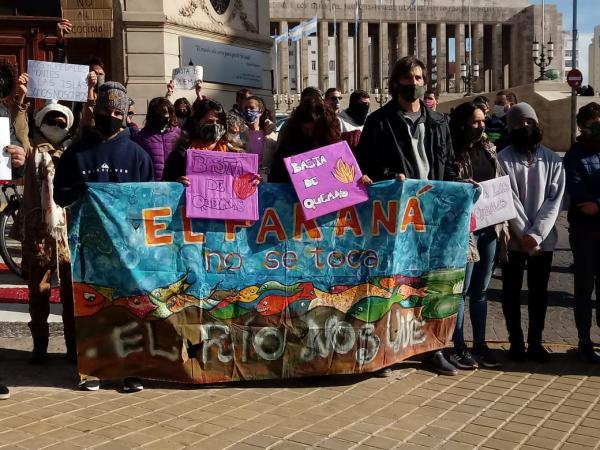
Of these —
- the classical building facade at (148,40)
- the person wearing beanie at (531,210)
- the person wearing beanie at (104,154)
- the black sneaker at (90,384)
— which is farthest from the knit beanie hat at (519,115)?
the classical building facade at (148,40)

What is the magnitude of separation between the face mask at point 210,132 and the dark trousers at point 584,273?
2959 mm

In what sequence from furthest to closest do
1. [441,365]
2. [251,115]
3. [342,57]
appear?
[342,57] < [251,115] < [441,365]

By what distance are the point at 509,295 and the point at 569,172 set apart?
3.54ft

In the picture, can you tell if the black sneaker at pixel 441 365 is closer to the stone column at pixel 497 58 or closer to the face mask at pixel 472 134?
the face mask at pixel 472 134

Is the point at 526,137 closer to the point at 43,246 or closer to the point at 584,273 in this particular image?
the point at 584,273

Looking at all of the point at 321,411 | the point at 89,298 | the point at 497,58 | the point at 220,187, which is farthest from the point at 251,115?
the point at 497,58

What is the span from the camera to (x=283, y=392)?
5.17m

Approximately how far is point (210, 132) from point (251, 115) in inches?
89.0

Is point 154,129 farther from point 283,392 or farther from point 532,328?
point 532,328

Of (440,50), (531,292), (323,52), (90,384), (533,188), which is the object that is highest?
(440,50)

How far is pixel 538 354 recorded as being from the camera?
6.07 m

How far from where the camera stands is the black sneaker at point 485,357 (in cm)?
590

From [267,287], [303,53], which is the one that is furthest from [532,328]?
[303,53]

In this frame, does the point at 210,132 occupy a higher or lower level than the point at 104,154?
higher
